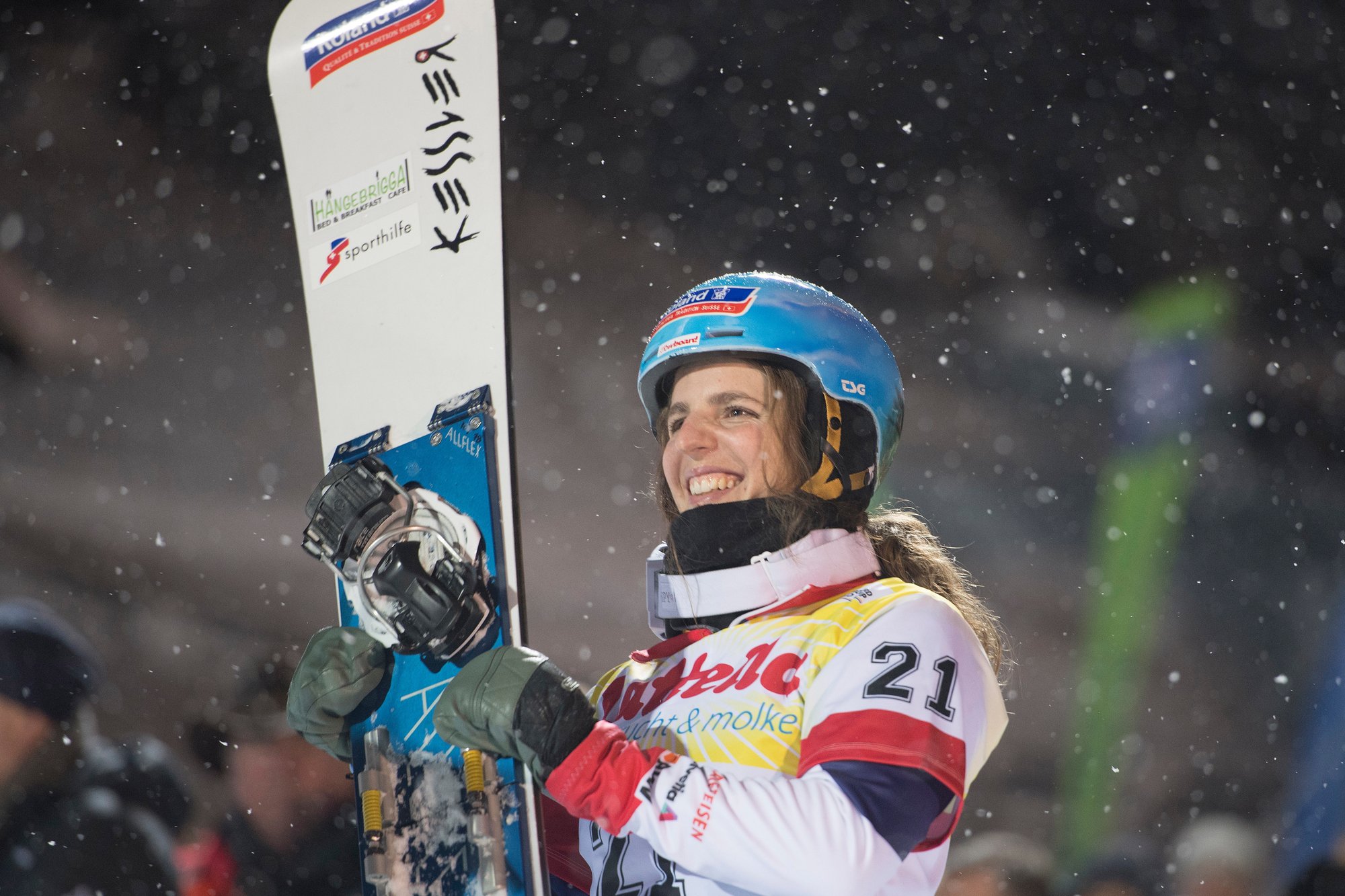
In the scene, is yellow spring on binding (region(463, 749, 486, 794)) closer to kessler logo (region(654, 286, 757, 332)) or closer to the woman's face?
the woman's face

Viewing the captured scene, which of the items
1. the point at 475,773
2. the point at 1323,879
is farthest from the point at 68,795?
the point at 1323,879

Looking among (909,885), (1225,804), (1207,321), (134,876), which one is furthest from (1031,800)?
(909,885)

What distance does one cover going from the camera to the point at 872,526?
2.46 m

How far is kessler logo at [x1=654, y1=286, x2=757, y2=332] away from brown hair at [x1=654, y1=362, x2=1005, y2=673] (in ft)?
0.40

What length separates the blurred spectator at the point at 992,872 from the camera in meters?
4.89

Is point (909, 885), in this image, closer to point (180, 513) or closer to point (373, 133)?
point (373, 133)

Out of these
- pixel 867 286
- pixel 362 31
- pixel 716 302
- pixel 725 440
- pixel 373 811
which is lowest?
pixel 373 811

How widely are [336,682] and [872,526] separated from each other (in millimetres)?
1103

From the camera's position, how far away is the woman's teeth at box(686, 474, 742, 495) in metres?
2.29

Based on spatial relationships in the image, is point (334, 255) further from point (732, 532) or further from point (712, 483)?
point (732, 532)

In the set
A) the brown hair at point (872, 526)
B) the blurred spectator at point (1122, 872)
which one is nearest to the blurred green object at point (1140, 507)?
the blurred spectator at point (1122, 872)

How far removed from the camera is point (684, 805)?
5.68 feet

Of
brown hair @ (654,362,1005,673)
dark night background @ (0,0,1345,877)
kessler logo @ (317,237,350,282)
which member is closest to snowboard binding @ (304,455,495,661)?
brown hair @ (654,362,1005,673)

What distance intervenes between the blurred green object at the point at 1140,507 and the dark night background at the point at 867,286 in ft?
0.24
